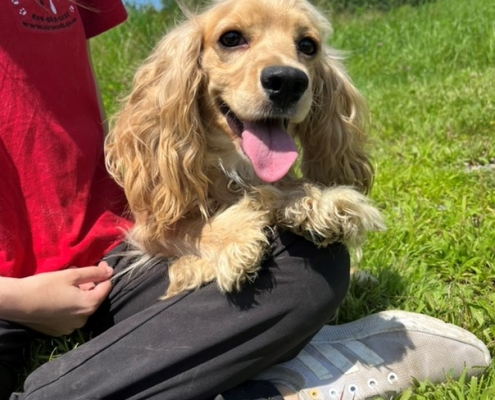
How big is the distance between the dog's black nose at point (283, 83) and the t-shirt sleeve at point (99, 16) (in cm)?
97

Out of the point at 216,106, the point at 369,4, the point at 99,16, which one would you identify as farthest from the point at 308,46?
the point at 369,4

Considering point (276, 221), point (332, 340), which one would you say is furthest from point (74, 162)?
point (332, 340)

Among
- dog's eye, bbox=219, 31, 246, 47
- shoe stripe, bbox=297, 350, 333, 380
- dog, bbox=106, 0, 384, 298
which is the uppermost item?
dog's eye, bbox=219, 31, 246, 47

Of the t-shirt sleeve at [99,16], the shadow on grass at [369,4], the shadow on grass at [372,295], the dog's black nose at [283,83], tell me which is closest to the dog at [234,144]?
the dog's black nose at [283,83]

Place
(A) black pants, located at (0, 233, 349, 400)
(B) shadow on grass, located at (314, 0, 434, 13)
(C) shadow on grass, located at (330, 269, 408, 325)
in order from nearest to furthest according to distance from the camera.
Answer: (A) black pants, located at (0, 233, 349, 400) < (C) shadow on grass, located at (330, 269, 408, 325) < (B) shadow on grass, located at (314, 0, 434, 13)

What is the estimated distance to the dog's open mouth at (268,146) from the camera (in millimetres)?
2031

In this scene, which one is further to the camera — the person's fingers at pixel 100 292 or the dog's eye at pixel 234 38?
the dog's eye at pixel 234 38

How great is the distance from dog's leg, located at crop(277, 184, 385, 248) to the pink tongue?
12 centimetres

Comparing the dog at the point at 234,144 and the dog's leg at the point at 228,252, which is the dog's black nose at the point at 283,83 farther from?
the dog's leg at the point at 228,252

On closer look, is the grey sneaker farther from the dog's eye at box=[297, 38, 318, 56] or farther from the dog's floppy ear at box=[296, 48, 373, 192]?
the dog's eye at box=[297, 38, 318, 56]

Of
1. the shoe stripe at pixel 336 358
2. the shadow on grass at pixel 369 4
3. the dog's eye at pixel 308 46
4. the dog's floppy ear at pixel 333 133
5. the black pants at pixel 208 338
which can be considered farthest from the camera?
the shadow on grass at pixel 369 4

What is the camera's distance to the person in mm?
1920

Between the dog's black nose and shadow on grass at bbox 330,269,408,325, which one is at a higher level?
the dog's black nose

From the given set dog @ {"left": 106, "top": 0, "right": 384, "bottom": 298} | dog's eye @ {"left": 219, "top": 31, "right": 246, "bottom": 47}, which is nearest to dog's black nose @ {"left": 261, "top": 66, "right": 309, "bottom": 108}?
dog @ {"left": 106, "top": 0, "right": 384, "bottom": 298}
